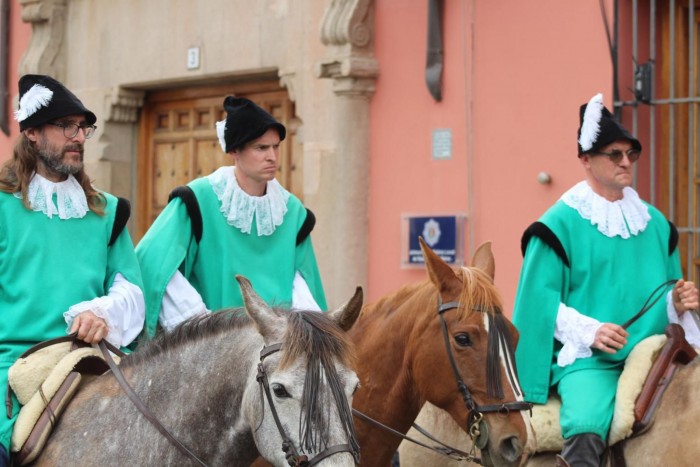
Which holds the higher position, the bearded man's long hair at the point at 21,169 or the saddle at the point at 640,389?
the bearded man's long hair at the point at 21,169

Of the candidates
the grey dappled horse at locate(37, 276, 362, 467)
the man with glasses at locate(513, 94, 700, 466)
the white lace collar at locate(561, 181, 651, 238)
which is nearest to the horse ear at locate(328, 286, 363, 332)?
the grey dappled horse at locate(37, 276, 362, 467)

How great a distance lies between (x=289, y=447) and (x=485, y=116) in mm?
6097

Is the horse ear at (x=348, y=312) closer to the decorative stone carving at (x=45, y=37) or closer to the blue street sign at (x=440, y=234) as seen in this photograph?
the blue street sign at (x=440, y=234)

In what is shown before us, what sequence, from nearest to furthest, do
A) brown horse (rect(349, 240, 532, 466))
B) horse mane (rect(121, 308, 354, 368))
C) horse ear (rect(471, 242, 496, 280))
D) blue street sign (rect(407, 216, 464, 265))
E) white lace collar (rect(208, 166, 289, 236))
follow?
horse mane (rect(121, 308, 354, 368))
brown horse (rect(349, 240, 532, 466))
horse ear (rect(471, 242, 496, 280))
white lace collar (rect(208, 166, 289, 236))
blue street sign (rect(407, 216, 464, 265))

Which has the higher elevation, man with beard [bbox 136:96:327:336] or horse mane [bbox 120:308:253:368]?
man with beard [bbox 136:96:327:336]

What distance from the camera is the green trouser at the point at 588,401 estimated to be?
5594mm

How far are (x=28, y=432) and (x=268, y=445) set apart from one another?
3.37 feet

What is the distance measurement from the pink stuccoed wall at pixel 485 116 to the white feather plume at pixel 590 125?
268 cm

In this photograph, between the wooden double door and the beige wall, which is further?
the wooden double door

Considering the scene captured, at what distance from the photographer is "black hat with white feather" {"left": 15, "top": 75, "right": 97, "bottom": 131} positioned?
502 centimetres

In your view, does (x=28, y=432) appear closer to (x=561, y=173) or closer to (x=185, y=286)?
(x=185, y=286)

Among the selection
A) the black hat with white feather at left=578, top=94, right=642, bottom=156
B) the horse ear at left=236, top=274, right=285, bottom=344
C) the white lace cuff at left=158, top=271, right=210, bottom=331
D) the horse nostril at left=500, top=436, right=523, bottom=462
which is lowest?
the horse nostril at left=500, top=436, right=523, bottom=462

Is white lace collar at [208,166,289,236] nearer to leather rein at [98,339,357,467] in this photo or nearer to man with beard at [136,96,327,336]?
man with beard at [136,96,327,336]

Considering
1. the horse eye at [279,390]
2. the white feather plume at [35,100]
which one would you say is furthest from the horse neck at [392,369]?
the white feather plume at [35,100]
